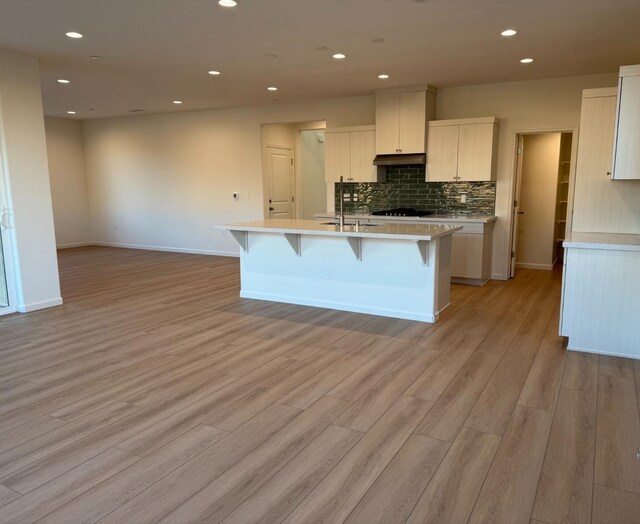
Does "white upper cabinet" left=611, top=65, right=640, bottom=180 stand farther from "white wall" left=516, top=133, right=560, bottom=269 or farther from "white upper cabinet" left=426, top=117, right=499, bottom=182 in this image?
"white wall" left=516, top=133, right=560, bottom=269

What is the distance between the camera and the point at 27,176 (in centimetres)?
505

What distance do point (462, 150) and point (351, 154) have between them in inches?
65.7

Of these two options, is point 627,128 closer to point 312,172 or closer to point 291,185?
point 291,185

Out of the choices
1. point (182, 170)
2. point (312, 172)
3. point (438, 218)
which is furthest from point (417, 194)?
point (182, 170)

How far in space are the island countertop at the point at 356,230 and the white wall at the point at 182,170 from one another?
3025mm

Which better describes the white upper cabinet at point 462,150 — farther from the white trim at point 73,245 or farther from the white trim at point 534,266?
the white trim at point 73,245

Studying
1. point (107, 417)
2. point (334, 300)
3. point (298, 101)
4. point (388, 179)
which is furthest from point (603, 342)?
point (298, 101)

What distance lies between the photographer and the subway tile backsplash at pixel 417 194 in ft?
22.4

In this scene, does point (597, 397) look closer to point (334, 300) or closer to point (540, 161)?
point (334, 300)

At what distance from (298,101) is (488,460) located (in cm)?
676

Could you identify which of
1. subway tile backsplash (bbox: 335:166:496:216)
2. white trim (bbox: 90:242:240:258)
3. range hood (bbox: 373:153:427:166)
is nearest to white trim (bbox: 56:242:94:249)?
white trim (bbox: 90:242:240:258)

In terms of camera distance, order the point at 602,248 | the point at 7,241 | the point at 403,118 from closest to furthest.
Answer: the point at 602,248 < the point at 7,241 < the point at 403,118

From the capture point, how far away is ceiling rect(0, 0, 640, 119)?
12.0 feet

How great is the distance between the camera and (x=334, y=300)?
206 inches
